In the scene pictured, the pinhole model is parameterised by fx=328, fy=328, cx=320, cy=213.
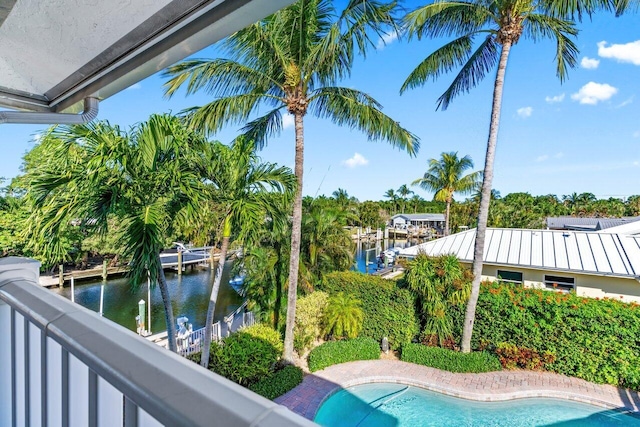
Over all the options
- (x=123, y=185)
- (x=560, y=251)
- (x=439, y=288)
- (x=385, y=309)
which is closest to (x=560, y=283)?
(x=560, y=251)

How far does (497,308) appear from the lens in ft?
28.1

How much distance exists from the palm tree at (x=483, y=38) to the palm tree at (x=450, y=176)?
15114 mm

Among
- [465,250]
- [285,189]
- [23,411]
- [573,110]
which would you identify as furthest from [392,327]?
[573,110]

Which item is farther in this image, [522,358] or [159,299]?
[159,299]

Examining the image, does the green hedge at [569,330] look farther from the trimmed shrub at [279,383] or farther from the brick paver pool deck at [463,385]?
the trimmed shrub at [279,383]

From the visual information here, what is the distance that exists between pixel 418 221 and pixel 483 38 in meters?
38.5

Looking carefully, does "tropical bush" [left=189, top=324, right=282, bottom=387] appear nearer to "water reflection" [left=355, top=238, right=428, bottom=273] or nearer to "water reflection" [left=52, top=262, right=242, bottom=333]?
"water reflection" [left=52, top=262, right=242, bottom=333]

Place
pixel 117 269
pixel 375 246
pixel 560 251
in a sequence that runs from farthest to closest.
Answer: pixel 375 246 < pixel 117 269 < pixel 560 251

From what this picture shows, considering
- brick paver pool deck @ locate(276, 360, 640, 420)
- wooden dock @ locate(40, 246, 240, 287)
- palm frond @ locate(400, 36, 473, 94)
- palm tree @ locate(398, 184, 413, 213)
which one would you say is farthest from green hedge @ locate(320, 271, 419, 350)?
palm tree @ locate(398, 184, 413, 213)

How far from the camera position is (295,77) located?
24.0 ft

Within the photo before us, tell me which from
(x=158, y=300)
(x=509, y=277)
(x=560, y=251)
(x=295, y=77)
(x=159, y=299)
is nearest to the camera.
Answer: (x=295, y=77)

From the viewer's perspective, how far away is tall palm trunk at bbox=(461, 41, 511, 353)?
7.82m

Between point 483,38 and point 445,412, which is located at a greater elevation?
Result: point 483,38

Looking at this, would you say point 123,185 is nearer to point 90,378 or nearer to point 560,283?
point 90,378
